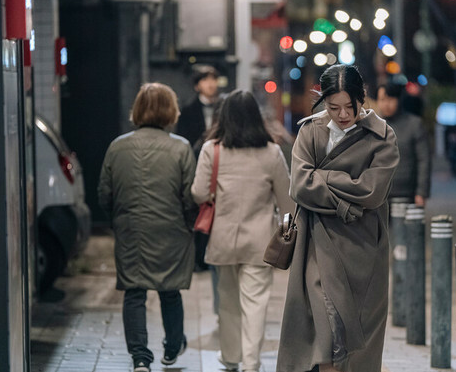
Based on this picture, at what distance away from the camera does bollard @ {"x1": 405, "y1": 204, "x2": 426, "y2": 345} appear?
7.77 meters

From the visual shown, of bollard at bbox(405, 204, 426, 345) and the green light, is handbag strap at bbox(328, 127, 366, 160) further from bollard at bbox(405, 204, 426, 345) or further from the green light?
the green light

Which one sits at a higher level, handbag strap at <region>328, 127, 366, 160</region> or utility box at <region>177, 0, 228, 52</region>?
utility box at <region>177, 0, 228, 52</region>

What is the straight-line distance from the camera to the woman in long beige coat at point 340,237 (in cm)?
502

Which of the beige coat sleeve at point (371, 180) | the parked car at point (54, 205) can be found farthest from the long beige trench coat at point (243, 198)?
the parked car at point (54, 205)

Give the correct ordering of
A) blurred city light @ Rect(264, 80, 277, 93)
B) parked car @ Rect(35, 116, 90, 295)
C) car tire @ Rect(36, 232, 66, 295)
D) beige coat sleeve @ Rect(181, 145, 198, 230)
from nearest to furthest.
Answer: beige coat sleeve @ Rect(181, 145, 198, 230)
parked car @ Rect(35, 116, 90, 295)
car tire @ Rect(36, 232, 66, 295)
blurred city light @ Rect(264, 80, 277, 93)

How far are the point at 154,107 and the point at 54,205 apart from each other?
3.22m

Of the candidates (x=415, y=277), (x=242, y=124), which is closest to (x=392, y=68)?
(x=415, y=277)

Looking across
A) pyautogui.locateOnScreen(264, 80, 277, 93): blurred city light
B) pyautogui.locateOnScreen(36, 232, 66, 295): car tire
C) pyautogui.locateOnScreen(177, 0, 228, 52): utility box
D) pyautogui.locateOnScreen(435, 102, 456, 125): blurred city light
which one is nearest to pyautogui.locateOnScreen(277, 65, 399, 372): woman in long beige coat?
pyautogui.locateOnScreen(36, 232, 66, 295): car tire

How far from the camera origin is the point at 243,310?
669 centimetres

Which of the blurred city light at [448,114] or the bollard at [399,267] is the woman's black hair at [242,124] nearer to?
the bollard at [399,267]

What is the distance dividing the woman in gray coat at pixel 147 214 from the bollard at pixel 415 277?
197cm

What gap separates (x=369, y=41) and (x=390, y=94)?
34.4 metres

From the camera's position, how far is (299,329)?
5125 mm

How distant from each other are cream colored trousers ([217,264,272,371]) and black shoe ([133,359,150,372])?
1.88ft
